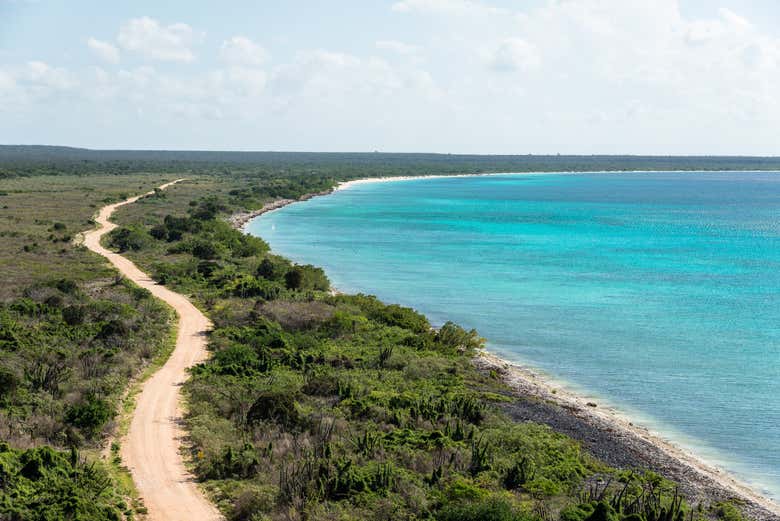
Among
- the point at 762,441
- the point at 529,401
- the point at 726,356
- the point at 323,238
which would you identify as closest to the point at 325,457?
the point at 529,401

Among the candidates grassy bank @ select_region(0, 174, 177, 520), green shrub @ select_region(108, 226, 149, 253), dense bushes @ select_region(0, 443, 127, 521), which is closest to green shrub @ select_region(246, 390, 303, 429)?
grassy bank @ select_region(0, 174, 177, 520)

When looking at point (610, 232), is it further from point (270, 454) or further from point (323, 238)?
point (270, 454)

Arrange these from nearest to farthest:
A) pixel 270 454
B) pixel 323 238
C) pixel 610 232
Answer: pixel 270 454 < pixel 323 238 < pixel 610 232

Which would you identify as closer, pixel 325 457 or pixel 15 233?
pixel 325 457

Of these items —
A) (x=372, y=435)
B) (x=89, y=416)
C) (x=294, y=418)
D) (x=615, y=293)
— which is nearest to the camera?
(x=89, y=416)

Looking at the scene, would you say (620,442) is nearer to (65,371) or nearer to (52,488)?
(52,488)

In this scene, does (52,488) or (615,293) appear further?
(615,293)

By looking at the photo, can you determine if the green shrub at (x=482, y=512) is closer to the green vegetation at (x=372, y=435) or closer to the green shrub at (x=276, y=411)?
the green vegetation at (x=372, y=435)

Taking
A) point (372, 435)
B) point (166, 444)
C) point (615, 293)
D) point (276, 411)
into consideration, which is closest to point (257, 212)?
point (615, 293)
